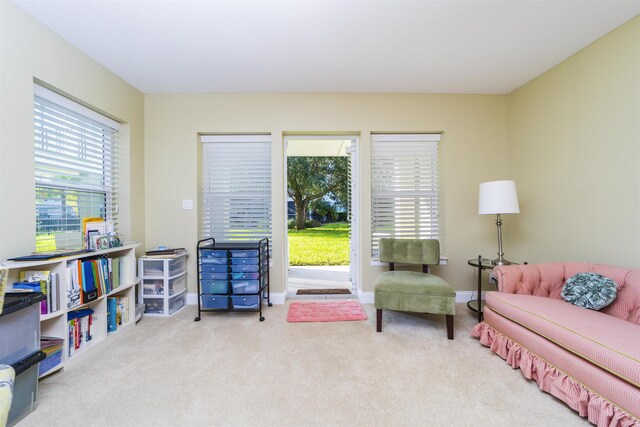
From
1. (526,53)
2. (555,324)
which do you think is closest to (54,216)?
(555,324)

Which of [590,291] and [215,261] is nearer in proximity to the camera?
[590,291]

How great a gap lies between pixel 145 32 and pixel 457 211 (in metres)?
3.56

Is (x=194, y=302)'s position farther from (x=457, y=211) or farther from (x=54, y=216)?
(x=457, y=211)

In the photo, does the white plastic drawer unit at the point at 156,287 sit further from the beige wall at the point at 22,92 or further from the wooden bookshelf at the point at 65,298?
the beige wall at the point at 22,92

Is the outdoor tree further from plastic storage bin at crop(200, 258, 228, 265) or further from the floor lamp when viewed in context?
the floor lamp

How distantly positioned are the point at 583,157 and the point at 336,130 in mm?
2365

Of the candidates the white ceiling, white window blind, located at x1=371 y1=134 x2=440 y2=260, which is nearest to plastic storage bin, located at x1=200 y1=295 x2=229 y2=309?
white window blind, located at x1=371 y1=134 x2=440 y2=260

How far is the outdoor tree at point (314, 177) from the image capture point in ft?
23.1

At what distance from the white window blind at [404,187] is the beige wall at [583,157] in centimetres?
93

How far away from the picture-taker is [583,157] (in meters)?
2.31

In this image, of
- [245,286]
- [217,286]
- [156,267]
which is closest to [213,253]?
[217,286]

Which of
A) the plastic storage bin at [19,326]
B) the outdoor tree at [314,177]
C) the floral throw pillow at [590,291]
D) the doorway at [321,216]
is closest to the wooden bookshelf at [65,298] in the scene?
the plastic storage bin at [19,326]

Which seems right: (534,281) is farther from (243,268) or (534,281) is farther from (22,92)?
(22,92)

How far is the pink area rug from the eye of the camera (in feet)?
8.82
